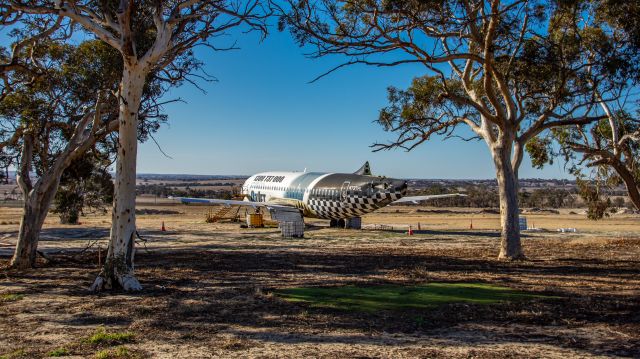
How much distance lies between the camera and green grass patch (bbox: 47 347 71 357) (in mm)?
6258

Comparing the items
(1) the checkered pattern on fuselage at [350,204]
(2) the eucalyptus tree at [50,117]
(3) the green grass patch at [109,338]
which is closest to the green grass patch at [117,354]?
(3) the green grass patch at [109,338]

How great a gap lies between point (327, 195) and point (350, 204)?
6.50 ft

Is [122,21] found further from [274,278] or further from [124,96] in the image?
[274,278]

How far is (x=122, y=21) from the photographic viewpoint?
438 inches

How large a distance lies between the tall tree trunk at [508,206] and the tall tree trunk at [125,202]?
11.2m

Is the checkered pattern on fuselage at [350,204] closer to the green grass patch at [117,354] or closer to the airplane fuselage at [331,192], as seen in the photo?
the airplane fuselage at [331,192]

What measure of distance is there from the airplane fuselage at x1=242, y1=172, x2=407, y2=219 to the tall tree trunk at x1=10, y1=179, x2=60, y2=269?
1681cm

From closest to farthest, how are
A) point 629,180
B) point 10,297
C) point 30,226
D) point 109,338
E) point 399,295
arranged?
1. point 109,338
2. point 10,297
3. point 399,295
4. point 30,226
5. point 629,180

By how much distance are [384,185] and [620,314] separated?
1947 centimetres

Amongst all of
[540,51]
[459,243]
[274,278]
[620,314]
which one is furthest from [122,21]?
[459,243]

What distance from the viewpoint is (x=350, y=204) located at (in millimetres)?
29562

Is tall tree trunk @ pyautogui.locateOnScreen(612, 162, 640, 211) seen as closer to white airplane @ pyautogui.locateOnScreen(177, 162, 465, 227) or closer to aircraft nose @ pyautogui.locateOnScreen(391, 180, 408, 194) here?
aircraft nose @ pyautogui.locateOnScreen(391, 180, 408, 194)

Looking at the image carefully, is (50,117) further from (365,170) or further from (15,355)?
(365,170)

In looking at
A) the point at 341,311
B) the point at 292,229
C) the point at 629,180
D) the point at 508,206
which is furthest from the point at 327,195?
the point at 341,311
